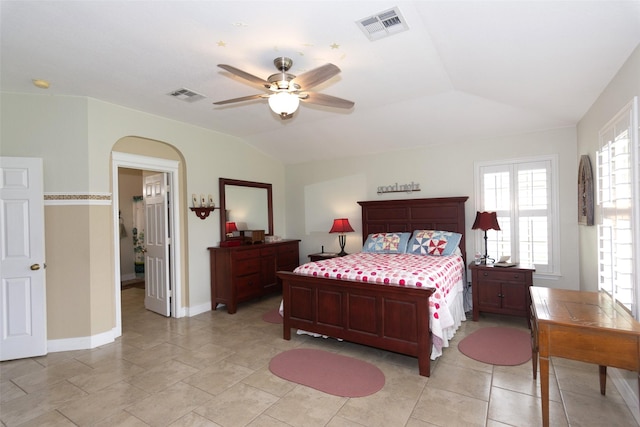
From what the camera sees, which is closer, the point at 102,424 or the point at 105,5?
the point at 105,5

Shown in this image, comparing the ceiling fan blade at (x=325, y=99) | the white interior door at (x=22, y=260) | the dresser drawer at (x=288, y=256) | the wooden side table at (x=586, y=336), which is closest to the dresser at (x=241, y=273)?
the dresser drawer at (x=288, y=256)

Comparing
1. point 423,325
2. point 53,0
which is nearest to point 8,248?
point 53,0

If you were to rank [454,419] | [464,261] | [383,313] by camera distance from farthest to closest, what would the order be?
[464,261] → [383,313] → [454,419]

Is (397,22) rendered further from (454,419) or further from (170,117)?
(170,117)

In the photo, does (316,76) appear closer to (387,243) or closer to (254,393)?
(254,393)

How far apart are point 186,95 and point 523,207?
15.2 ft

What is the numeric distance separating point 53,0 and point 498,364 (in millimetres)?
4445

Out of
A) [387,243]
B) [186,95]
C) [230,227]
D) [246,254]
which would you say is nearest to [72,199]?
[186,95]

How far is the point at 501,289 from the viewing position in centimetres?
408

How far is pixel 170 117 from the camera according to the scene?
14.6 ft

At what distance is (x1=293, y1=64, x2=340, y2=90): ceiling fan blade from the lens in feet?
7.58

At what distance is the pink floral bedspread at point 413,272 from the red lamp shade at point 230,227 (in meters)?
2.03

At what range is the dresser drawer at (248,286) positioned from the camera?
193 inches

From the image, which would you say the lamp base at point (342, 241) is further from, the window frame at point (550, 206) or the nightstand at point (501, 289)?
the window frame at point (550, 206)
